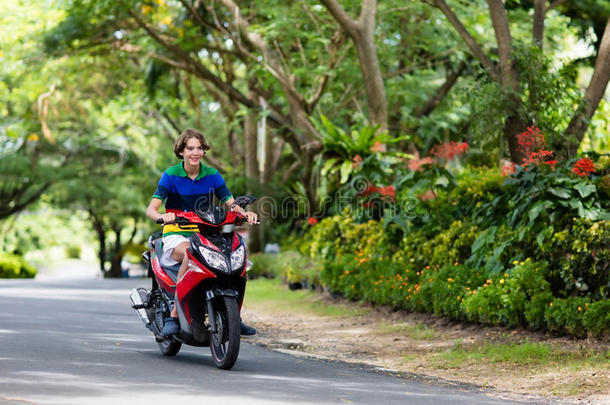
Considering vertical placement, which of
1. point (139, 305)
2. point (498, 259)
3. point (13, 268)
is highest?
point (498, 259)

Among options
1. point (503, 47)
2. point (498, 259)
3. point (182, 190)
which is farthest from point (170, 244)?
point (503, 47)

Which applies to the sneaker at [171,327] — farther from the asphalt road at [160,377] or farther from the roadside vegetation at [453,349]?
the roadside vegetation at [453,349]

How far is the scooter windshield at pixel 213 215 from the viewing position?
7.29m

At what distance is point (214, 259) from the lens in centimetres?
716

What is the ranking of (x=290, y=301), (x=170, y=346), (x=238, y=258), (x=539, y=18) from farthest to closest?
1. (x=290, y=301)
2. (x=539, y=18)
3. (x=170, y=346)
4. (x=238, y=258)

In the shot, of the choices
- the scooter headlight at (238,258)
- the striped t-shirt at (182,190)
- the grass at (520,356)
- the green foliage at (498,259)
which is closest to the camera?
the scooter headlight at (238,258)

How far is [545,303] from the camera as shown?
936 cm

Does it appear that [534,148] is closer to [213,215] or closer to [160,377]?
[213,215]

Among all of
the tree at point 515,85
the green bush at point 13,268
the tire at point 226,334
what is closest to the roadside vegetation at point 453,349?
the tire at point 226,334

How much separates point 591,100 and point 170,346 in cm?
762

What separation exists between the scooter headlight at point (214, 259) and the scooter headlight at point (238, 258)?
0.08 metres

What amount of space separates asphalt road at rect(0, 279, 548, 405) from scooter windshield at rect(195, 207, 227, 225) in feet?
4.09

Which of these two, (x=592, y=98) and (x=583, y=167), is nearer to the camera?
(x=583, y=167)

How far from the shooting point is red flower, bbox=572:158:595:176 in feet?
33.1
